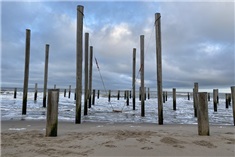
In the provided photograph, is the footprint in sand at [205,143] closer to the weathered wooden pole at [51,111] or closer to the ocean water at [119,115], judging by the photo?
the weathered wooden pole at [51,111]


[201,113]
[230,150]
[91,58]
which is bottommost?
[230,150]

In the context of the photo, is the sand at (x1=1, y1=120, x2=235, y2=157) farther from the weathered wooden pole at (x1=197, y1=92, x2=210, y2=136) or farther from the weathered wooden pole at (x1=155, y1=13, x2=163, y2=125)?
the weathered wooden pole at (x1=155, y1=13, x2=163, y2=125)

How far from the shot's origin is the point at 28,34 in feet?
38.2

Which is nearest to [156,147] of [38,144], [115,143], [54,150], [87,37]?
[115,143]

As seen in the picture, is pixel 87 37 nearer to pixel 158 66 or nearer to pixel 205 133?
pixel 158 66

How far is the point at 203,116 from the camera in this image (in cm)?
573

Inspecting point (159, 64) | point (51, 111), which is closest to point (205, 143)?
point (51, 111)

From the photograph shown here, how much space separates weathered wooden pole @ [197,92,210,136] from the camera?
18.8 ft

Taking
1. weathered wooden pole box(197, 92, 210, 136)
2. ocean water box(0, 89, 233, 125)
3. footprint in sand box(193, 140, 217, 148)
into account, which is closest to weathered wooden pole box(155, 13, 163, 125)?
ocean water box(0, 89, 233, 125)

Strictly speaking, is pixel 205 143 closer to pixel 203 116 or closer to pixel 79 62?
pixel 203 116

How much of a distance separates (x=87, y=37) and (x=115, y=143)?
28.6 ft

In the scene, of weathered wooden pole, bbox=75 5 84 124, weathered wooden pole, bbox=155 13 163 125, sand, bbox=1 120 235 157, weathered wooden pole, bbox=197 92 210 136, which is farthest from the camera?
weathered wooden pole, bbox=155 13 163 125

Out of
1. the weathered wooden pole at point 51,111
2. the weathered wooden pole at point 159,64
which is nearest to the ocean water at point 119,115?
the weathered wooden pole at point 159,64

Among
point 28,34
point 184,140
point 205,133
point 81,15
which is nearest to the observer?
point 184,140
